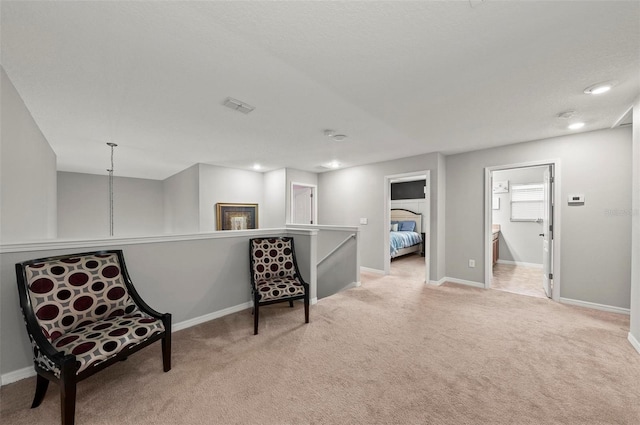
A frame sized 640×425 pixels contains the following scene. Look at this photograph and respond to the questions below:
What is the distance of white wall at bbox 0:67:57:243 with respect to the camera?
1.89 metres

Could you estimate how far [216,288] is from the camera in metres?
2.91

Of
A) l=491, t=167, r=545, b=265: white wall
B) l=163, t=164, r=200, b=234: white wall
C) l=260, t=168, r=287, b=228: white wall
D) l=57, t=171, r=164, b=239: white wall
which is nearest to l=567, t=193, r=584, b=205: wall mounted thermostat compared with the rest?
l=491, t=167, r=545, b=265: white wall

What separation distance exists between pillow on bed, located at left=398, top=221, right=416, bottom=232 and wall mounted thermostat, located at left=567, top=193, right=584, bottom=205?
14.3ft

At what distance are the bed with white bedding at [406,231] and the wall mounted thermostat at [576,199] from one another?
3370mm

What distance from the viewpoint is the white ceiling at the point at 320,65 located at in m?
1.37

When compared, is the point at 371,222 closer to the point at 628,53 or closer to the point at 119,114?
the point at 628,53

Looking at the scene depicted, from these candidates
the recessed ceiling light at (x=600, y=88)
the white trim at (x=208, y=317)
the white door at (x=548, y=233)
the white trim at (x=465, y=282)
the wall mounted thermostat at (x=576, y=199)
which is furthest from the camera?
the white trim at (x=465, y=282)

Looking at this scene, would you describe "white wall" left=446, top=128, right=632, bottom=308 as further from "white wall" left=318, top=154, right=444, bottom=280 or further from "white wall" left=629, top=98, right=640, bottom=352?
"white wall" left=318, top=154, right=444, bottom=280

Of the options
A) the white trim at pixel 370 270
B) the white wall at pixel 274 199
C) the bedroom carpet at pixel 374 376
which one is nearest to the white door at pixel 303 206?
the white wall at pixel 274 199

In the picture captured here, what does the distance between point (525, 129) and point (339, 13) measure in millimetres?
Result: 3160

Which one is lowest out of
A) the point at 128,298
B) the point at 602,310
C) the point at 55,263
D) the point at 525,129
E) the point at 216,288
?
the point at 602,310

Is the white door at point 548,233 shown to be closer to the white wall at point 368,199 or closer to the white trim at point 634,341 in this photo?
the white trim at point 634,341

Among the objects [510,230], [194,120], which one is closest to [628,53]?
[194,120]

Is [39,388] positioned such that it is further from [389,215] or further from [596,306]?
[596,306]
